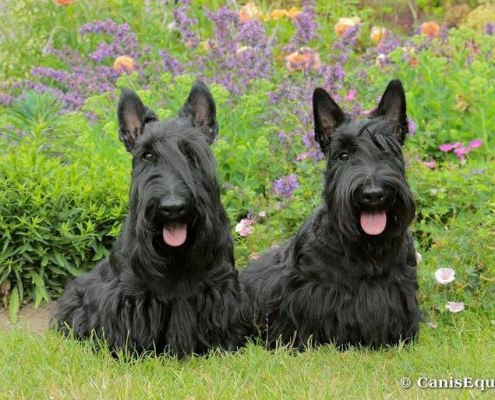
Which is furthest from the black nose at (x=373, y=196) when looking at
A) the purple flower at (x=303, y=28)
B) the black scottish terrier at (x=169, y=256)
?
the purple flower at (x=303, y=28)

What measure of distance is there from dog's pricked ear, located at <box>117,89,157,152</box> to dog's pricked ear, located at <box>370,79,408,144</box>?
120 cm

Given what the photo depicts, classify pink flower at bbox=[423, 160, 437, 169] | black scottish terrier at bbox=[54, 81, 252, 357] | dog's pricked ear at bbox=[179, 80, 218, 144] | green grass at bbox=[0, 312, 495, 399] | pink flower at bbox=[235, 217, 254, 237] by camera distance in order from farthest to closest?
pink flower at bbox=[423, 160, 437, 169]
pink flower at bbox=[235, 217, 254, 237]
dog's pricked ear at bbox=[179, 80, 218, 144]
black scottish terrier at bbox=[54, 81, 252, 357]
green grass at bbox=[0, 312, 495, 399]

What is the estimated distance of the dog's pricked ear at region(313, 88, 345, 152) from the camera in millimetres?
4656

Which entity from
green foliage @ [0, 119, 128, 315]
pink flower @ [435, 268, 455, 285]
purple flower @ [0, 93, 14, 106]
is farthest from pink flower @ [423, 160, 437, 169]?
purple flower @ [0, 93, 14, 106]

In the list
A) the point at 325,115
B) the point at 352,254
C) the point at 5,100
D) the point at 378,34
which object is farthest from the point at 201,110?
the point at 378,34

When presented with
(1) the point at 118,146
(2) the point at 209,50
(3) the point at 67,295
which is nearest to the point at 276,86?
(2) the point at 209,50

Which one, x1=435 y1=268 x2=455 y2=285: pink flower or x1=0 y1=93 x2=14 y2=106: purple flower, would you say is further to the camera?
x1=0 y1=93 x2=14 y2=106: purple flower

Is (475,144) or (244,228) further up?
(475,144)

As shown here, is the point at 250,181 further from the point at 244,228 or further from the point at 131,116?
the point at 131,116

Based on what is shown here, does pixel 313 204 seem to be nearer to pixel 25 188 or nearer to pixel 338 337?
pixel 338 337

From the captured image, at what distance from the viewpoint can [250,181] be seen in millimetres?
6297

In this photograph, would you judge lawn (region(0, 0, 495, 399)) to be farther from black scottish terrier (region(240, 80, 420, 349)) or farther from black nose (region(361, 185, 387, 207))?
black nose (region(361, 185, 387, 207))

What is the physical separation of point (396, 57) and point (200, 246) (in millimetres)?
2678

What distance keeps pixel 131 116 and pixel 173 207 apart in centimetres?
65
